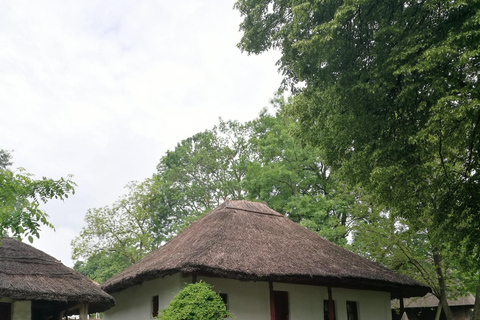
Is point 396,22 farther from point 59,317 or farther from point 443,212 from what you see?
point 59,317

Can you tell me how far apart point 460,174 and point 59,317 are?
43.1 ft

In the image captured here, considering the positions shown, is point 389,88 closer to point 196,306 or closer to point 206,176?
point 196,306

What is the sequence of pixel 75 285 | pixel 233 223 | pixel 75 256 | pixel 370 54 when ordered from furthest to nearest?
1. pixel 75 256
2. pixel 233 223
3. pixel 75 285
4. pixel 370 54

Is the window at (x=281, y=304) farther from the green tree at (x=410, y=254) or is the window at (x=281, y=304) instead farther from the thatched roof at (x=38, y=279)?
the green tree at (x=410, y=254)

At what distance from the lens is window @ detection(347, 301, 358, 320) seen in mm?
16109

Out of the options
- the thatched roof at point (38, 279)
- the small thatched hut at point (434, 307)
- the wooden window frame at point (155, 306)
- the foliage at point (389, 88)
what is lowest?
the small thatched hut at point (434, 307)

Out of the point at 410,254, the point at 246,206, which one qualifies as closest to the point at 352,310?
the point at 410,254

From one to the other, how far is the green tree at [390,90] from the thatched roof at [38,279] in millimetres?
7898

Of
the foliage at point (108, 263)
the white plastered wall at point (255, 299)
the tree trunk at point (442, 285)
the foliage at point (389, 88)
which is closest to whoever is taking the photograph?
the foliage at point (389, 88)

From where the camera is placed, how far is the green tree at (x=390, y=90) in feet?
30.1

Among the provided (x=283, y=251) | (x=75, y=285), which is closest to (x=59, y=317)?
(x=75, y=285)

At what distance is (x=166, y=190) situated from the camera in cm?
3581

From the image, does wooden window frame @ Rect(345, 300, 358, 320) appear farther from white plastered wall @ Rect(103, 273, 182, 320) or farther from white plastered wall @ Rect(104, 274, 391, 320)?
white plastered wall @ Rect(103, 273, 182, 320)

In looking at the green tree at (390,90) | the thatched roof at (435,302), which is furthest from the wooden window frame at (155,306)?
the thatched roof at (435,302)
